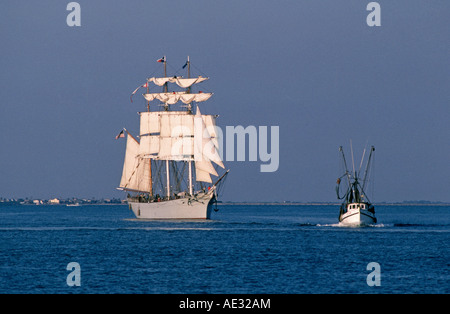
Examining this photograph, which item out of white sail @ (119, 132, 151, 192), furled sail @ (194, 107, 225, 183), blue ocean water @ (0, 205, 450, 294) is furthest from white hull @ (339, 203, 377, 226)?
white sail @ (119, 132, 151, 192)

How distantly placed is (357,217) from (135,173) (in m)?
69.9

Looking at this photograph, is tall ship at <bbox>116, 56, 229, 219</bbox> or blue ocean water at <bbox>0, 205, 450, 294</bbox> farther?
tall ship at <bbox>116, 56, 229, 219</bbox>

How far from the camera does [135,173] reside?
17412cm

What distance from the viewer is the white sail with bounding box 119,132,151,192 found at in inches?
6860

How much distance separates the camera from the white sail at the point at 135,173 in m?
174

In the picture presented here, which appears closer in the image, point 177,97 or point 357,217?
point 357,217

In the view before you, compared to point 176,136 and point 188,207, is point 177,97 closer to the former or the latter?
point 176,136

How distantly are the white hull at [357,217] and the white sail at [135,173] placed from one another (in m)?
64.1

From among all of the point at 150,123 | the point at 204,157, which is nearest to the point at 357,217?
the point at 204,157

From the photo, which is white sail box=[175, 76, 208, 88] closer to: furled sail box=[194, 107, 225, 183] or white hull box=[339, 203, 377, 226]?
furled sail box=[194, 107, 225, 183]

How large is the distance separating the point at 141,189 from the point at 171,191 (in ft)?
27.3

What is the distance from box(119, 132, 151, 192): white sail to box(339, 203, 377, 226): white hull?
64090mm
